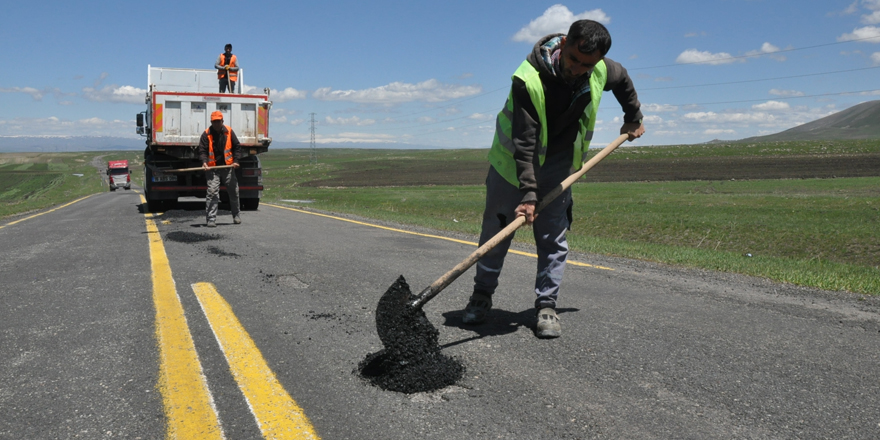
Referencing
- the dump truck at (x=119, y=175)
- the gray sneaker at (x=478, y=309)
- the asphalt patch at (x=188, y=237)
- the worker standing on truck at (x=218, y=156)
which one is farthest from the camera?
the dump truck at (x=119, y=175)

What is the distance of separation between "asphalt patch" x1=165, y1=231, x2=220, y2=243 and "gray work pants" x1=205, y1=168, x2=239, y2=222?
51.6 inches

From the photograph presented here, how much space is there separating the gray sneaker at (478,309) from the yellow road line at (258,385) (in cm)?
129

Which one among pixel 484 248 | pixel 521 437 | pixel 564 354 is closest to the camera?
pixel 521 437

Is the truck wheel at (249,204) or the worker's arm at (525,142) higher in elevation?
the worker's arm at (525,142)

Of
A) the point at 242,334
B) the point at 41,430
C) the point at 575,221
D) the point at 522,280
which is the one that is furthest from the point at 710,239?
the point at 41,430

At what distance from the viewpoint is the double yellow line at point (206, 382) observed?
240cm

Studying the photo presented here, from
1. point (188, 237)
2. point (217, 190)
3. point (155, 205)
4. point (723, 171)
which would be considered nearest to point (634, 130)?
point (188, 237)

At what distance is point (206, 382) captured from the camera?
2863 mm

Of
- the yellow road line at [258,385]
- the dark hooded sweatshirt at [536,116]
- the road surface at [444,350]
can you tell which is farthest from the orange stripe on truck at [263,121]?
the dark hooded sweatshirt at [536,116]

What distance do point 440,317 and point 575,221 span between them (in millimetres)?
12972

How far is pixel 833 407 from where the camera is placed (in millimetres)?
2641

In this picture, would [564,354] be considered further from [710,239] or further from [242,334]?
[710,239]

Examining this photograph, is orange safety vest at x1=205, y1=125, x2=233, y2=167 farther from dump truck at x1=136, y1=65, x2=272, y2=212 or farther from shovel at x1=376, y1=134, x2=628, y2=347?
shovel at x1=376, y1=134, x2=628, y2=347

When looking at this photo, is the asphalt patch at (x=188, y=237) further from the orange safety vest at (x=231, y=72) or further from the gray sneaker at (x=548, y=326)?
the orange safety vest at (x=231, y=72)
